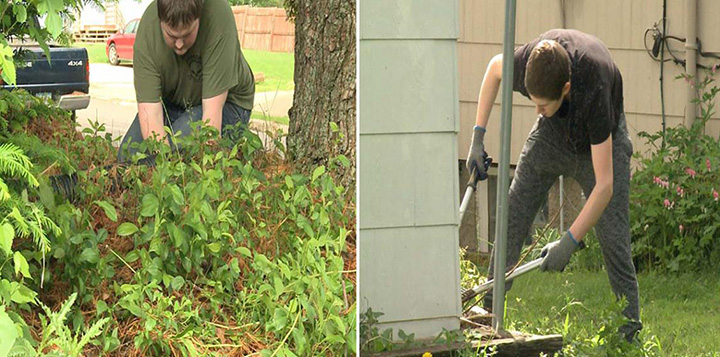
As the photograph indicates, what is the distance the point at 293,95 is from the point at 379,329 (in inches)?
58.7

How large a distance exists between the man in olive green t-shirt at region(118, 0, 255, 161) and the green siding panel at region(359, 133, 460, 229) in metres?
1.19

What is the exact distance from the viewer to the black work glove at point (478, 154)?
178 cm

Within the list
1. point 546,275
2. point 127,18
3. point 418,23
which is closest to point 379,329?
point 546,275

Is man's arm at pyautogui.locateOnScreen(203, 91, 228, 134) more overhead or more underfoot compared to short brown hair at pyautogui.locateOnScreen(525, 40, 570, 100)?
more underfoot

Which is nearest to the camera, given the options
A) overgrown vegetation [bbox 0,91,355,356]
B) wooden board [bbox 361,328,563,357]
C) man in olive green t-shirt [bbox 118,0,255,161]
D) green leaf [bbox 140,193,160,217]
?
wooden board [bbox 361,328,563,357]

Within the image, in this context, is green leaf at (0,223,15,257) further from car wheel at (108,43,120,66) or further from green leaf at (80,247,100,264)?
car wheel at (108,43,120,66)

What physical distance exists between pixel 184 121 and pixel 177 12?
371 mm

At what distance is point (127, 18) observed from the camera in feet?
9.02

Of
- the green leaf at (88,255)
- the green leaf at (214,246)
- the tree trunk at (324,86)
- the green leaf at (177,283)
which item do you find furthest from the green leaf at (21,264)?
the tree trunk at (324,86)

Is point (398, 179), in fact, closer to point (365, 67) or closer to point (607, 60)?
point (365, 67)

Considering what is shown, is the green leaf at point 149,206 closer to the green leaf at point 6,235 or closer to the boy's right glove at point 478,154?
the green leaf at point 6,235

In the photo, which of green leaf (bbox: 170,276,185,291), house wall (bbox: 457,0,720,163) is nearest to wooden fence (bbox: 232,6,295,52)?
green leaf (bbox: 170,276,185,291)

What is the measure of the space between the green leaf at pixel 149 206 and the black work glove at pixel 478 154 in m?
1.15

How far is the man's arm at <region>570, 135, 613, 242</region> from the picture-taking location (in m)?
1.76
